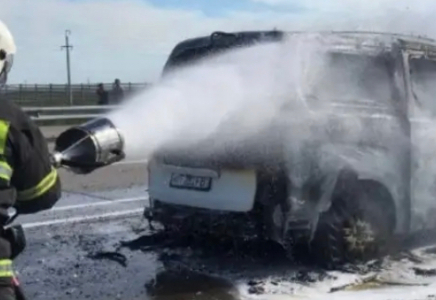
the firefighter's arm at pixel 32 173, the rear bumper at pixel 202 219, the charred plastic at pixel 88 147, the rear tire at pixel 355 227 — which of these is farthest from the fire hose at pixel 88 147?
the rear tire at pixel 355 227

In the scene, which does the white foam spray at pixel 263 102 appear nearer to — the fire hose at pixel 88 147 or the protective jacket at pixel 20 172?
the fire hose at pixel 88 147

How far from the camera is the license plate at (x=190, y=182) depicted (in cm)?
656

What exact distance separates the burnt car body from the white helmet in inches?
135

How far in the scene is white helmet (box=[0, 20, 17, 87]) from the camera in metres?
2.81

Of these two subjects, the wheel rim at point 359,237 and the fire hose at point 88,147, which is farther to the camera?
the wheel rim at point 359,237

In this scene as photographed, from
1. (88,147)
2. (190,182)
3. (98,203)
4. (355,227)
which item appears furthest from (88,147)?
(98,203)

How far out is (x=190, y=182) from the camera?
6.68 m

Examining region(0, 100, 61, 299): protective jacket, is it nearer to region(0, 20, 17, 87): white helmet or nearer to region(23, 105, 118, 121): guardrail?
region(0, 20, 17, 87): white helmet

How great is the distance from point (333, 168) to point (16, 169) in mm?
4021

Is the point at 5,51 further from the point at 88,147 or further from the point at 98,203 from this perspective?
the point at 98,203

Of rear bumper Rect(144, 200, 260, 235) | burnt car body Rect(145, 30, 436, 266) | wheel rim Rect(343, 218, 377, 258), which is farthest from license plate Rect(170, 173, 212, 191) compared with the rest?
wheel rim Rect(343, 218, 377, 258)

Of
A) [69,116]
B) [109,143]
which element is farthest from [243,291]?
[69,116]

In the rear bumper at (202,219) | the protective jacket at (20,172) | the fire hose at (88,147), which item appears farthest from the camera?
the rear bumper at (202,219)

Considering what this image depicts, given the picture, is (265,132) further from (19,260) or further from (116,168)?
(116,168)
